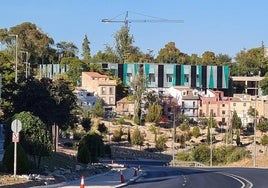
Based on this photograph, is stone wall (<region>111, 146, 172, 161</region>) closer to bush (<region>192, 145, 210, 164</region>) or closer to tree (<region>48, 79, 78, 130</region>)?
bush (<region>192, 145, 210, 164</region>)

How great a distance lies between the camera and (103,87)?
141125mm

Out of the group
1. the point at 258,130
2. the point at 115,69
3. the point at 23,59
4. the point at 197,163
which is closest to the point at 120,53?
the point at 115,69

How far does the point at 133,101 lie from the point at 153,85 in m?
16.8

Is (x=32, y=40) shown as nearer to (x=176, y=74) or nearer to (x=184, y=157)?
(x=176, y=74)

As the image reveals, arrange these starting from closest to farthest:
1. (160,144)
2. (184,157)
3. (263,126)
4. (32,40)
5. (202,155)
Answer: (202,155) → (184,157) → (160,144) → (263,126) → (32,40)

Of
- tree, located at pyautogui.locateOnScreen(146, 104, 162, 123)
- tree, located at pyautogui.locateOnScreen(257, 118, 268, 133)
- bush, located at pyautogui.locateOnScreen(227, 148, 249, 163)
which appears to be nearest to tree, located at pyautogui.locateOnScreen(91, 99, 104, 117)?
tree, located at pyautogui.locateOnScreen(146, 104, 162, 123)

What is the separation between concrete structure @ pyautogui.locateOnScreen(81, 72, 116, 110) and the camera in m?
141

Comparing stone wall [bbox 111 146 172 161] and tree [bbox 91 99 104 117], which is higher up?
tree [bbox 91 99 104 117]

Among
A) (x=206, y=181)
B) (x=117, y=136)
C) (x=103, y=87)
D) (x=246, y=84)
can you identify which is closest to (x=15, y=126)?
(x=206, y=181)

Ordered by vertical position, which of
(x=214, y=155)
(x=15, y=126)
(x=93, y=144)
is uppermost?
(x=15, y=126)

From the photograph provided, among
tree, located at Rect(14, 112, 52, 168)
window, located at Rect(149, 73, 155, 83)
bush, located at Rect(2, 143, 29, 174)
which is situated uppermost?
window, located at Rect(149, 73, 155, 83)

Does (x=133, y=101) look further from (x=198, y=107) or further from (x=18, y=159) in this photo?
(x=18, y=159)

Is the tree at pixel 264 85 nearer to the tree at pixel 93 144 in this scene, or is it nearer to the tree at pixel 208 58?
the tree at pixel 208 58

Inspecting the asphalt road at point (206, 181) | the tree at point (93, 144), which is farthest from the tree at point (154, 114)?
the asphalt road at point (206, 181)
